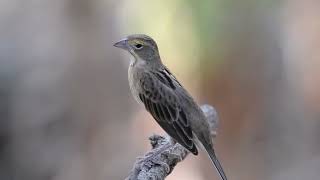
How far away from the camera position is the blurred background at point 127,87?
319 inches

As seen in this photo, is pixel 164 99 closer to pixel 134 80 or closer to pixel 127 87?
pixel 134 80

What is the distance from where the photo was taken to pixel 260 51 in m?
8.54

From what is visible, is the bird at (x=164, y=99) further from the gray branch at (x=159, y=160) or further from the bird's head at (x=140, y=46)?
the gray branch at (x=159, y=160)

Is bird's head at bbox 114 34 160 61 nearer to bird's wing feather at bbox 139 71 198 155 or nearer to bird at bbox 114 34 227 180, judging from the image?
bird at bbox 114 34 227 180

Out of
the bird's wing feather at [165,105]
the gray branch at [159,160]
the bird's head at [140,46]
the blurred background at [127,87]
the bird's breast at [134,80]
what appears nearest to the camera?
the gray branch at [159,160]

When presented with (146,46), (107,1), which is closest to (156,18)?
(107,1)

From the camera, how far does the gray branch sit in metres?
4.93

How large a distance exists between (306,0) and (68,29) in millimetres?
2321

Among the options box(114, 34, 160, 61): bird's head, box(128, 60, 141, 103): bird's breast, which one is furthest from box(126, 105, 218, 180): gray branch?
box(114, 34, 160, 61): bird's head

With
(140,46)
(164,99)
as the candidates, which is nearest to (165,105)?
(164,99)

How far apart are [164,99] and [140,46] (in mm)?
368

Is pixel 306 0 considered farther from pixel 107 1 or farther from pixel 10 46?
pixel 10 46

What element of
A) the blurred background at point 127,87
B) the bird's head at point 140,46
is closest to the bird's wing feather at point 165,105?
the bird's head at point 140,46

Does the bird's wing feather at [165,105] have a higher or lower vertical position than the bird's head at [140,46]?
lower
